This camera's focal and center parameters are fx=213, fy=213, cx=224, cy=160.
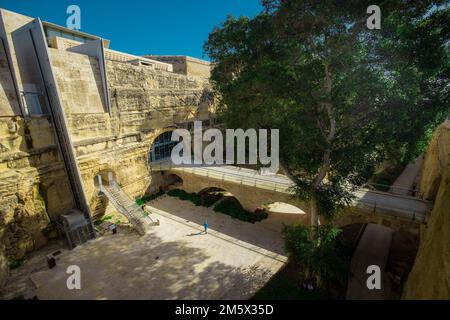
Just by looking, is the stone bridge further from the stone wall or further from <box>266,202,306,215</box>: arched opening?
the stone wall

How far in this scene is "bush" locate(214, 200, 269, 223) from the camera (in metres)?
17.8

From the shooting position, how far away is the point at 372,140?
906 cm

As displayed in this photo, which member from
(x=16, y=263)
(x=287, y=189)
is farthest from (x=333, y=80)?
(x=16, y=263)

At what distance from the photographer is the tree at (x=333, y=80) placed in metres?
8.26

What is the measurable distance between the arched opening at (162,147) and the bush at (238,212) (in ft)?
31.0

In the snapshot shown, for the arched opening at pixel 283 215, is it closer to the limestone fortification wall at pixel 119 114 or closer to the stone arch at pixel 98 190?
the limestone fortification wall at pixel 119 114

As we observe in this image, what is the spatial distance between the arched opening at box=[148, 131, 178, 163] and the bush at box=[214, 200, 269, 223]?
31.0 feet

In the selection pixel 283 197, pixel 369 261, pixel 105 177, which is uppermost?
pixel 105 177

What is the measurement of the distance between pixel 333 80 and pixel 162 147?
19.2 metres

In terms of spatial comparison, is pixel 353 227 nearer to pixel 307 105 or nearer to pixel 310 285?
pixel 310 285

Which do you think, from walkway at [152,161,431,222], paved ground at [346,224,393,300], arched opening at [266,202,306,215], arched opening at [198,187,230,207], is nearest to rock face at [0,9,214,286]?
walkway at [152,161,431,222]

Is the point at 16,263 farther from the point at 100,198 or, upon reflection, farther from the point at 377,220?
the point at 377,220

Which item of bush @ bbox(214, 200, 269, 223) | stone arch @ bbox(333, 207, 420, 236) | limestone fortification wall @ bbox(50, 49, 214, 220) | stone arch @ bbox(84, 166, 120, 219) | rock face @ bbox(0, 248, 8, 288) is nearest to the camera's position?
rock face @ bbox(0, 248, 8, 288)

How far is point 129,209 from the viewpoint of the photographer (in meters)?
17.0
